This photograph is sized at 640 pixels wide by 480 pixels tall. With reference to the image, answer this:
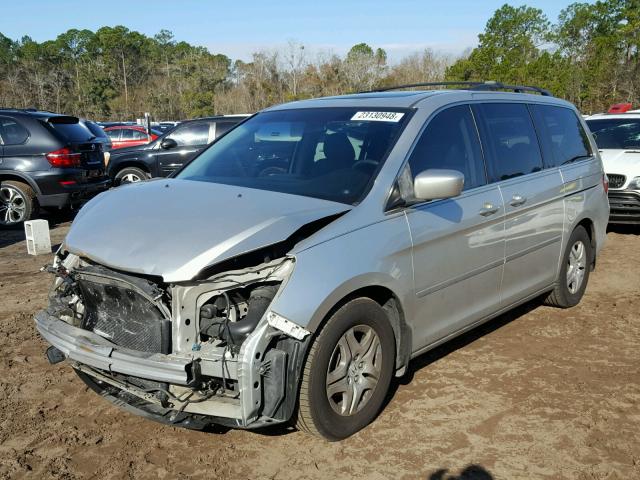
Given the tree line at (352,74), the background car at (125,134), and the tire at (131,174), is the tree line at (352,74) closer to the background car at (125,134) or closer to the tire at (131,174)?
the background car at (125,134)

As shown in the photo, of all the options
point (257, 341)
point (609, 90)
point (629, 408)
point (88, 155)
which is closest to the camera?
point (257, 341)

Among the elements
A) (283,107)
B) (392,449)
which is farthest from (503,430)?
(283,107)

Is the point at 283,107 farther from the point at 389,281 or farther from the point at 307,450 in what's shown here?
the point at 307,450

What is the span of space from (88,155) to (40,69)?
63.7m

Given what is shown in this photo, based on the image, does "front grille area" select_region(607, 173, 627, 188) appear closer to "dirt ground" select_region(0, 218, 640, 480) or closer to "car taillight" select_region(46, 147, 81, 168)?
"dirt ground" select_region(0, 218, 640, 480)

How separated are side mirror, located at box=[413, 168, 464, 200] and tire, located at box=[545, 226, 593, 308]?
225cm

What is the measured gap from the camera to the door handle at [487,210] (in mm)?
4266

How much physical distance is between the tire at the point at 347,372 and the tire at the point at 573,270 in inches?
100

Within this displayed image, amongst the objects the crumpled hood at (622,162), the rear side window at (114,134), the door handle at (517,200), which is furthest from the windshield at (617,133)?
the rear side window at (114,134)

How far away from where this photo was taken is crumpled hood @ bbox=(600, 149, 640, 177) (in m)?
9.01

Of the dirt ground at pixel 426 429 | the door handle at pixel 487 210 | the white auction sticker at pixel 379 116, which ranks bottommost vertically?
the dirt ground at pixel 426 429

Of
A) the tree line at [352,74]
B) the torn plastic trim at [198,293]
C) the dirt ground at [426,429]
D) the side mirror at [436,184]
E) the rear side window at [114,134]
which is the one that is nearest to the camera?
the torn plastic trim at [198,293]

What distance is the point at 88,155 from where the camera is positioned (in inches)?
408

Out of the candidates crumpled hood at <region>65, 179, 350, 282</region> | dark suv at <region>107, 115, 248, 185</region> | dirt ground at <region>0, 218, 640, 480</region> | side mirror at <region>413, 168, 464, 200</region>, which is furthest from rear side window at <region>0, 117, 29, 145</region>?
side mirror at <region>413, 168, 464, 200</region>
